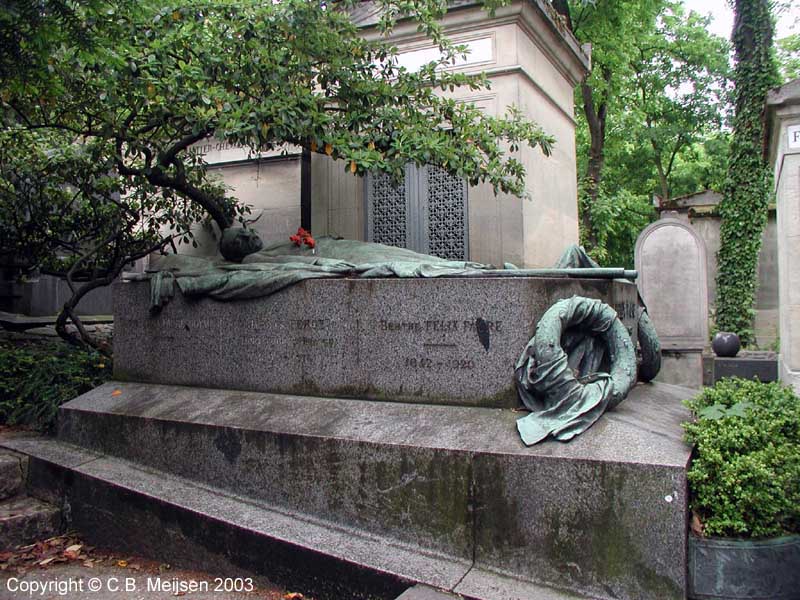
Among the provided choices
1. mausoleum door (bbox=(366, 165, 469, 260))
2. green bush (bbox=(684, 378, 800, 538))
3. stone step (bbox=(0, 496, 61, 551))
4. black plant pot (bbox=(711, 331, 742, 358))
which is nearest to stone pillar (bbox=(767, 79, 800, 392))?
black plant pot (bbox=(711, 331, 742, 358))

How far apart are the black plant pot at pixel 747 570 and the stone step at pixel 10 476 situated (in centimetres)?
452

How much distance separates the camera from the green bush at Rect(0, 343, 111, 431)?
18.6 feet

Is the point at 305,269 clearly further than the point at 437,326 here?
Yes

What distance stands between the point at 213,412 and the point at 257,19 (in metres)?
3.03

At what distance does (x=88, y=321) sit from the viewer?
11227mm

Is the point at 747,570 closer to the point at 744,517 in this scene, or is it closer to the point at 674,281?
the point at 744,517

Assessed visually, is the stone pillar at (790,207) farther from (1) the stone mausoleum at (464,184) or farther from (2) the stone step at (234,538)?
(2) the stone step at (234,538)

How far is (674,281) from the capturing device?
11805 millimetres

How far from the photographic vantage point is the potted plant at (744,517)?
2.87 metres

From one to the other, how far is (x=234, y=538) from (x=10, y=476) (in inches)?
85.1

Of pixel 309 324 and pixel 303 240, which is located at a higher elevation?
pixel 303 240

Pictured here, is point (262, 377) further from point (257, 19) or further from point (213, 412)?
point (257, 19)

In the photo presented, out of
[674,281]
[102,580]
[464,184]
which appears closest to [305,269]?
[102,580]

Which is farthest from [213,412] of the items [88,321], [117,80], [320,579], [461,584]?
[88,321]
